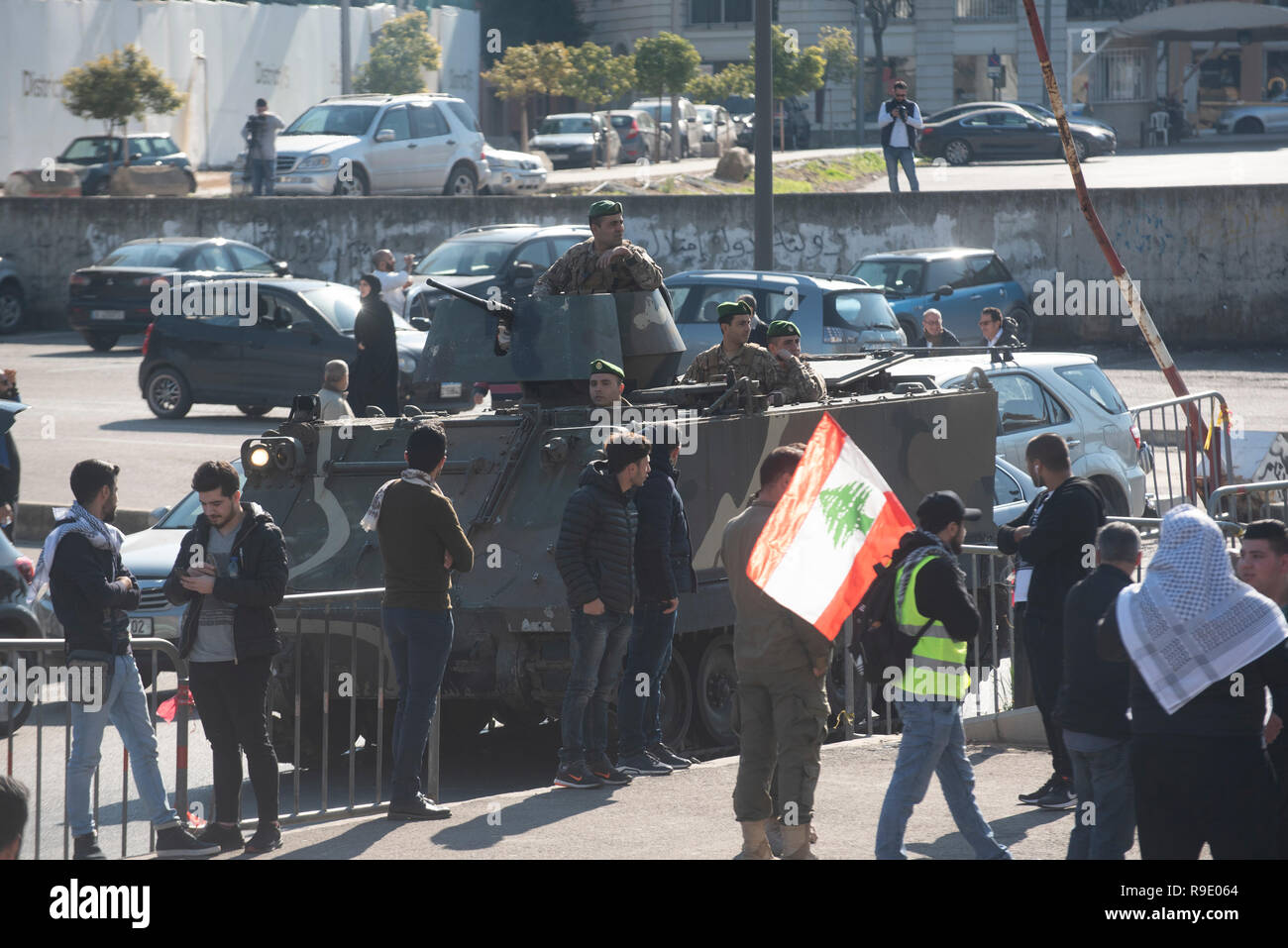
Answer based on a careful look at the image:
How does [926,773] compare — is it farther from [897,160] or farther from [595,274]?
[897,160]

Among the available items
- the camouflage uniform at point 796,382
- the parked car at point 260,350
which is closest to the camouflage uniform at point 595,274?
the camouflage uniform at point 796,382

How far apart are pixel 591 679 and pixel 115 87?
28.3 m

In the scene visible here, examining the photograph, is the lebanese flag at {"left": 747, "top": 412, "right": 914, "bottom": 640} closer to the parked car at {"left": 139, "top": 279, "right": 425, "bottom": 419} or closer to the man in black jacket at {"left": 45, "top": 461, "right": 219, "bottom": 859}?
the man in black jacket at {"left": 45, "top": 461, "right": 219, "bottom": 859}

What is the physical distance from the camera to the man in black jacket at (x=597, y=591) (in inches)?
338

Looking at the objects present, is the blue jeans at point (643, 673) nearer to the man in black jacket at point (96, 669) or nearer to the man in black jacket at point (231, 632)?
the man in black jacket at point (231, 632)

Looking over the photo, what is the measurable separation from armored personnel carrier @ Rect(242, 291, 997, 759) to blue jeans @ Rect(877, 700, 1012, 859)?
2930 millimetres

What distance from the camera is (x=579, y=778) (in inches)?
343

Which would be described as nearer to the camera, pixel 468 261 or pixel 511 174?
pixel 468 261

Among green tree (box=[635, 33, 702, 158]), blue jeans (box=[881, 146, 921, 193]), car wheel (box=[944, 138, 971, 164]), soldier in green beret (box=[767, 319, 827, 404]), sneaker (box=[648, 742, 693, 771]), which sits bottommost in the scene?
sneaker (box=[648, 742, 693, 771])

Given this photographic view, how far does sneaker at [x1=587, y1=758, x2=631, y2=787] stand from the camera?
8.77 metres

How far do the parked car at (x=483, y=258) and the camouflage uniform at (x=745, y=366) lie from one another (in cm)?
1111

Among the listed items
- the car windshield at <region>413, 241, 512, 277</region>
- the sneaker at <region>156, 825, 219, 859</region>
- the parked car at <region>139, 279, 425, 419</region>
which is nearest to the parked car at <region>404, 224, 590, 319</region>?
the car windshield at <region>413, 241, 512, 277</region>

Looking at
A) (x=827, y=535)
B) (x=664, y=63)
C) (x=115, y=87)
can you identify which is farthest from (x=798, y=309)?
(x=664, y=63)

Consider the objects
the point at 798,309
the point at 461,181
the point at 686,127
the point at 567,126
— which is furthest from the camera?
the point at 686,127
